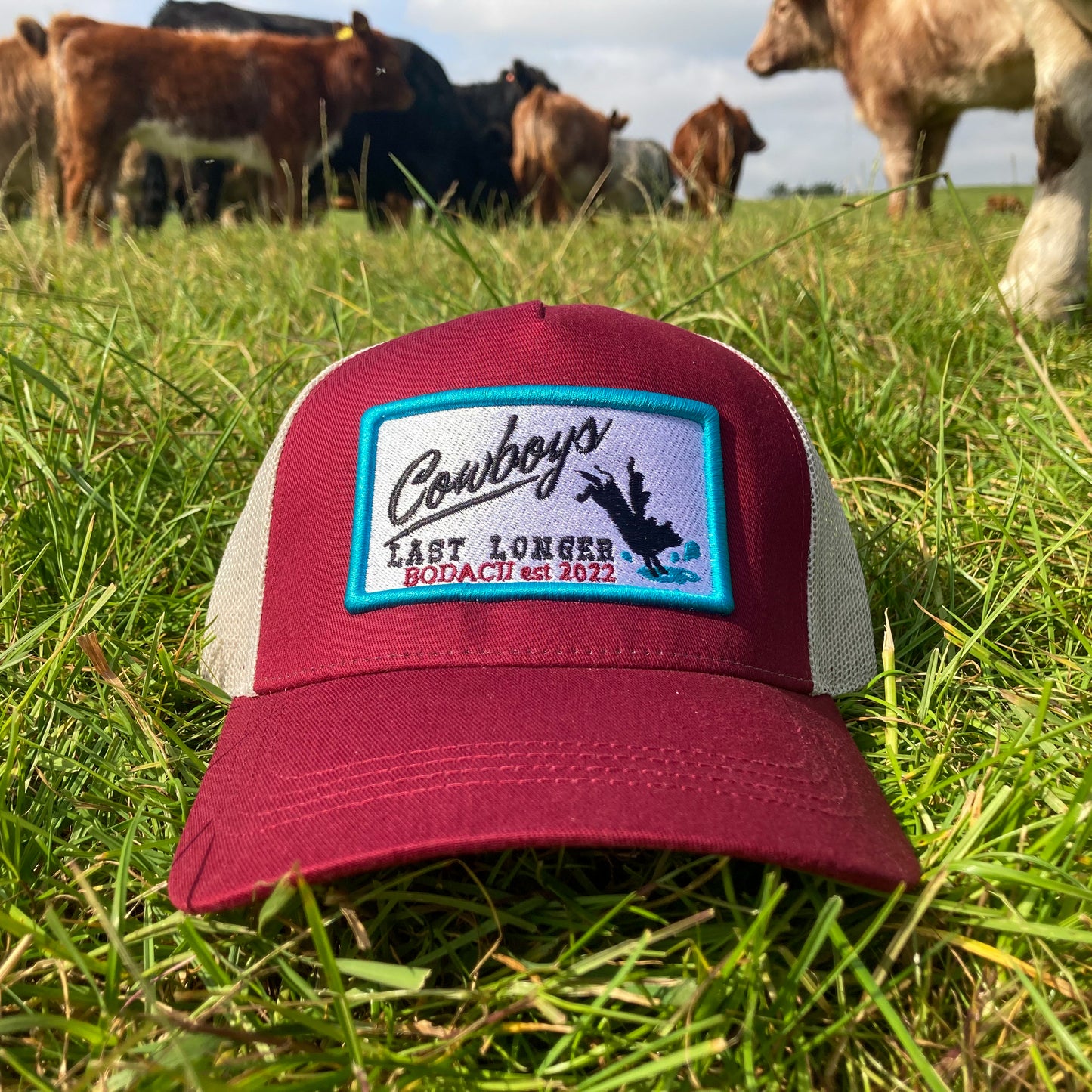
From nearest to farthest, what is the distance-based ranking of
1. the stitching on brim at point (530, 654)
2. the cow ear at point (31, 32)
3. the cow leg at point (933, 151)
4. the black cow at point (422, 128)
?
the stitching on brim at point (530, 654) < the cow leg at point (933, 151) < the cow ear at point (31, 32) < the black cow at point (422, 128)

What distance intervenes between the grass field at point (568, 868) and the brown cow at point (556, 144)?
23.1ft

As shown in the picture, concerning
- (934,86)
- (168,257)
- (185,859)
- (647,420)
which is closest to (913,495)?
(647,420)

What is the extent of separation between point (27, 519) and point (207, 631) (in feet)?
1.42

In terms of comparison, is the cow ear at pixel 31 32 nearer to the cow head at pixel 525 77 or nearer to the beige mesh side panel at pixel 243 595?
the beige mesh side panel at pixel 243 595

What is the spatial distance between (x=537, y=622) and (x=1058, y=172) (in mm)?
2080

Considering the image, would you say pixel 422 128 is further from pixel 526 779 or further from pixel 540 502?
pixel 526 779

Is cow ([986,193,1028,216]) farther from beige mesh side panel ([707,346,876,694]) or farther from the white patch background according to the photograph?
the white patch background

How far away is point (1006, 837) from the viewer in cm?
86

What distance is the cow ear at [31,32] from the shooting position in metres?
6.28

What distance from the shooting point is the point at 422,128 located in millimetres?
11312

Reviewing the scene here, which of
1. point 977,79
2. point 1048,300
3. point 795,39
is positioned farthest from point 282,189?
point 1048,300

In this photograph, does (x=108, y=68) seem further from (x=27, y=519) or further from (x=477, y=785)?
(x=477, y=785)

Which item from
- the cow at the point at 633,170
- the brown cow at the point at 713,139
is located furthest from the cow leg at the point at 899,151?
the cow at the point at 633,170

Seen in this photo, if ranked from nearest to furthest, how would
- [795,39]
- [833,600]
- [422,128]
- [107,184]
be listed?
1. [833,600]
2. [107,184]
3. [795,39]
4. [422,128]
